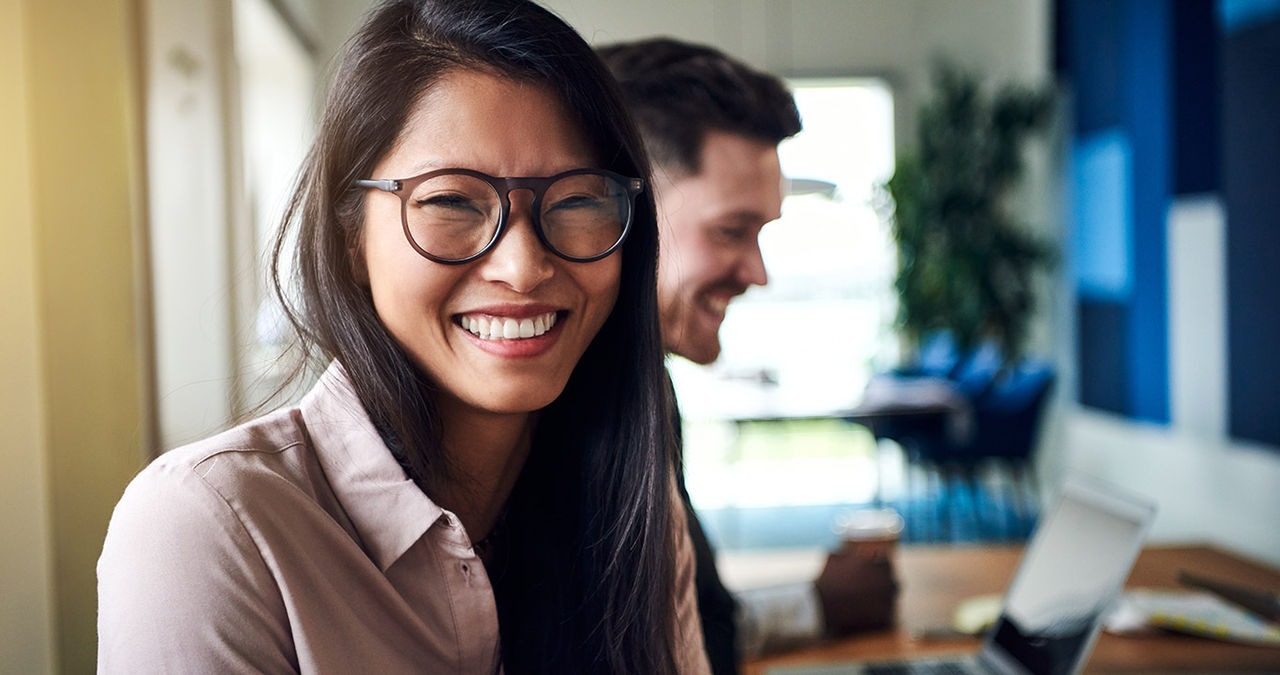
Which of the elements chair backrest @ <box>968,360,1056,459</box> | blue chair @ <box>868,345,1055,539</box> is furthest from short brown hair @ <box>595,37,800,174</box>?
chair backrest @ <box>968,360,1056,459</box>

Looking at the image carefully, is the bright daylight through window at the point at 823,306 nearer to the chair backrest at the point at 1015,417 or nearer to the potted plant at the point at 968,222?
the potted plant at the point at 968,222

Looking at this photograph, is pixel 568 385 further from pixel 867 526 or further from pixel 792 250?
pixel 792 250

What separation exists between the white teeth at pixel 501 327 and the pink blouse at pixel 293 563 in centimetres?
13

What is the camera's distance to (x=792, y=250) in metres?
8.83

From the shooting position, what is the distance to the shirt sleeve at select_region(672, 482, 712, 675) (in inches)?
50.4

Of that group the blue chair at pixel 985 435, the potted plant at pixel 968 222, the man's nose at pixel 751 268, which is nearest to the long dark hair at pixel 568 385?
the man's nose at pixel 751 268

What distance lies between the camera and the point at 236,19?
4.30 m

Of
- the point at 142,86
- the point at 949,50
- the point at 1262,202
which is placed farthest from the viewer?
the point at 949,50

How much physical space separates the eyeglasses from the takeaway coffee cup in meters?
1.14

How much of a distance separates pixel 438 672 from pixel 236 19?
3949mm

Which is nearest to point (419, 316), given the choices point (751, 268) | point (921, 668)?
point (751, 268)

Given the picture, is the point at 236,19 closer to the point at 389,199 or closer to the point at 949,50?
the point at 389,199

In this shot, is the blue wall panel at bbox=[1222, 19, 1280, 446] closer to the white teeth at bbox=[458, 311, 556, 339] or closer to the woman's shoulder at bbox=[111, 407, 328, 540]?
the white teeth at bbox=[458, 311, 556, 339]

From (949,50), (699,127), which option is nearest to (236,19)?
(699,127)
